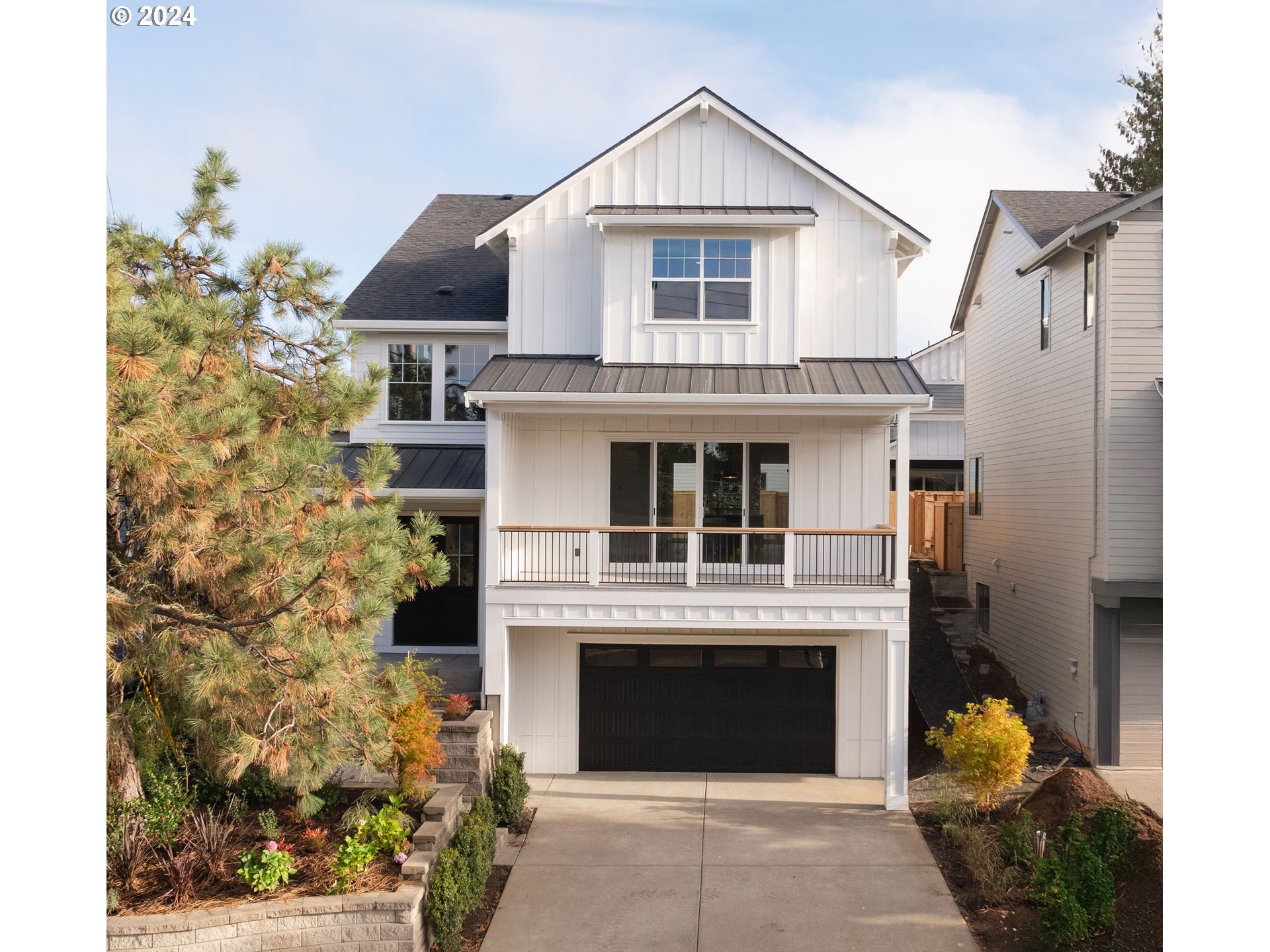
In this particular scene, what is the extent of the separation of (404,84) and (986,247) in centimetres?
1310

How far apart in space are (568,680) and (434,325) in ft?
19.3

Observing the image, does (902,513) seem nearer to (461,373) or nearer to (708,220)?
(708,220)

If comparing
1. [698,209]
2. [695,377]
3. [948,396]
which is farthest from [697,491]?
[948,396]

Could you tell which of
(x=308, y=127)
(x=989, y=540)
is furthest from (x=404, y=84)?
(x=989, y=540)

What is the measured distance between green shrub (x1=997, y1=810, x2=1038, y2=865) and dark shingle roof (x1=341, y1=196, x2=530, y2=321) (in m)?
9.88

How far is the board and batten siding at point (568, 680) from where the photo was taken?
12344 millimetres

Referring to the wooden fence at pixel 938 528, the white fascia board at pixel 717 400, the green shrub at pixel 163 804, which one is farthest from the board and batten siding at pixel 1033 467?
the green shrub at pixel 163 804

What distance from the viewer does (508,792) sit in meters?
10.1

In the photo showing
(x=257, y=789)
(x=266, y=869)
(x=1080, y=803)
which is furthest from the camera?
(x=1080, y=803)

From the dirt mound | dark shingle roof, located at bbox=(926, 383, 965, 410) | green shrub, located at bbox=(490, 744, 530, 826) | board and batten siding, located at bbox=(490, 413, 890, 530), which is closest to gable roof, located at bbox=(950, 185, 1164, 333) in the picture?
board and batten siding, located at bbox=(490, 413, 890, 530)

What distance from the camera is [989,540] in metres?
17.5

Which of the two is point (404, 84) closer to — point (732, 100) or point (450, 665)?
point (732, 100)

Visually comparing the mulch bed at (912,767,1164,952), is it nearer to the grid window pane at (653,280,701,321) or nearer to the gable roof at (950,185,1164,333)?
the grid window pane at (653,280,701,321)

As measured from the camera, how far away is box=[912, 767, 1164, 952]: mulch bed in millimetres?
7285
